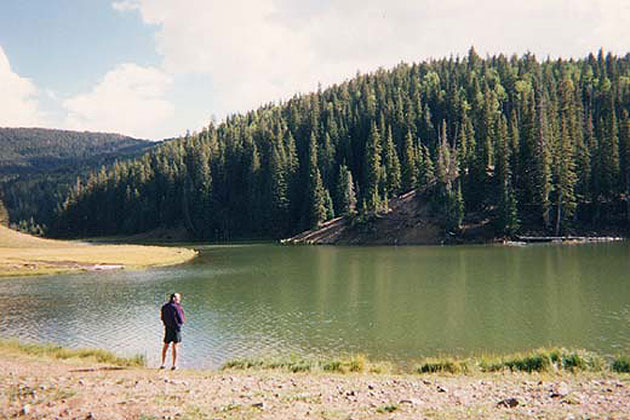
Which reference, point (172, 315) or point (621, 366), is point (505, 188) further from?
point (172, 315)

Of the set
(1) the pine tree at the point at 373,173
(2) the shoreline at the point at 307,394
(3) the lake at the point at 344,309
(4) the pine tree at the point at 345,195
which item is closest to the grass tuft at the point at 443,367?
(2) the shoreline at the point at 307,394

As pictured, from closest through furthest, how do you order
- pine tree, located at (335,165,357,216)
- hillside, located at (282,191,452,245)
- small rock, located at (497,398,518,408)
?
small rock, located at (497,398,518,408)
hillside, located at (282,191,452,245)
pine tree, located at (335,165,357,216)

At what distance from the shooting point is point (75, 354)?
2256cm

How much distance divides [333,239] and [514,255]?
52.7m

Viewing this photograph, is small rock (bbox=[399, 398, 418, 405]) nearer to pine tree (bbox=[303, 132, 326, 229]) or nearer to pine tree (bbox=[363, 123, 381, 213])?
pine tree (bbox=[363, 123, 381, 213])

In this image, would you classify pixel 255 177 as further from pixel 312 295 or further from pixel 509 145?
pixel 312 295

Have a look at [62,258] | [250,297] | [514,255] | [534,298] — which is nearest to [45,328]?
[250,297]

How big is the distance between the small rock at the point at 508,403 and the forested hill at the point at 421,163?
9199cm

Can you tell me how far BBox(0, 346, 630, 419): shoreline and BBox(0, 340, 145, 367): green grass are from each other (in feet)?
9.34

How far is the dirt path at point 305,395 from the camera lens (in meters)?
12.1

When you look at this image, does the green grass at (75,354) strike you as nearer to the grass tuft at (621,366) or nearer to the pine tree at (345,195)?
the grass tuft at (621,366)

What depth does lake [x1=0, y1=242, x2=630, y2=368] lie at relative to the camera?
84.6 ft

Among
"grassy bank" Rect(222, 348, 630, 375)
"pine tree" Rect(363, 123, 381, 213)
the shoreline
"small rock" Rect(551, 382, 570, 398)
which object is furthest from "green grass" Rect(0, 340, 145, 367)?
"pine tree" Rect(363, 123, 381, 213)

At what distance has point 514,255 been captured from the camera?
71.6 m
